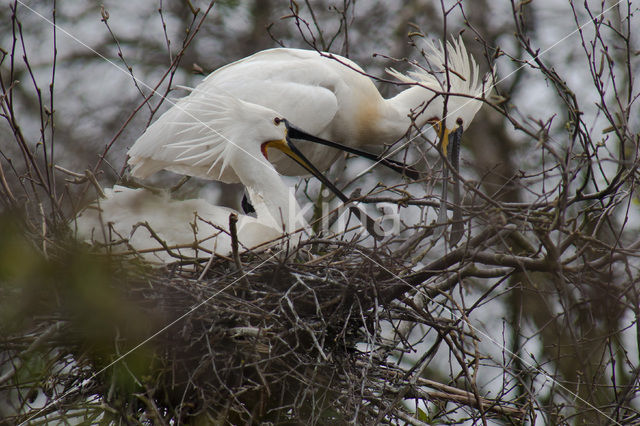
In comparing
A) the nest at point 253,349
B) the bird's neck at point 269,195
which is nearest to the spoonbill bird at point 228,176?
the bird's neck at point 269,195

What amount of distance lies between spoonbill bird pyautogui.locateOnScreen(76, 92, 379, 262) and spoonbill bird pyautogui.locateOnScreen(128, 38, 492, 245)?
0.03 metres

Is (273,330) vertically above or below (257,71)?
below

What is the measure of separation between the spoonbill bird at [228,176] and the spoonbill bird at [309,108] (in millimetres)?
34

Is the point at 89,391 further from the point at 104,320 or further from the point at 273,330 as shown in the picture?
the point at 104,320

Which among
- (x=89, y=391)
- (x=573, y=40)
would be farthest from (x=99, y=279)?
(x=573, y=40)

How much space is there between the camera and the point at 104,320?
6.73 feet

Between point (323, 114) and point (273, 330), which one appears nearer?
point (273, 330)

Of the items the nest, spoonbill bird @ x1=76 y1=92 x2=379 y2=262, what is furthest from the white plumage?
the nest

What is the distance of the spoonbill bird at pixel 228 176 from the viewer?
436 centimetres

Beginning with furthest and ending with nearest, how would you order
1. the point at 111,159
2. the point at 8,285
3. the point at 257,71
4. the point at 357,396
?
1. the point at 111,159
2. the point at 257,71
3. the point at 357,396
4. the point at 8,285

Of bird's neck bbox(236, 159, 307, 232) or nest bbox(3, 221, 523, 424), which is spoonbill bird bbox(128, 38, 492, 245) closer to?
bird's neck bbox(236, 159, 307, 232)

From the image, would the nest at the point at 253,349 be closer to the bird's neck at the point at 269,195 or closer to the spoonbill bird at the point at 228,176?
the spoonbill bird at the point at 228,176

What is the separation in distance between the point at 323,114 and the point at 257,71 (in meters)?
0.54

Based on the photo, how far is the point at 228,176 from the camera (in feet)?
18.4
